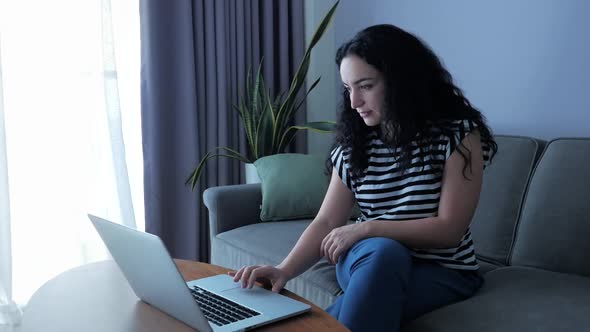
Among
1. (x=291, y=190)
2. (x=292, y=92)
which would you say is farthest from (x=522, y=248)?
(x=292, y=92)

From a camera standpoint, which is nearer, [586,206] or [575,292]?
[575,292]

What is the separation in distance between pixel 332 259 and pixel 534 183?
73 centimetres

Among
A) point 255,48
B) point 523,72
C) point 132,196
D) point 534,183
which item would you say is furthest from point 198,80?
point 534,183

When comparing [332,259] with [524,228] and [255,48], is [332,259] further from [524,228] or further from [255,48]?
[255,48]

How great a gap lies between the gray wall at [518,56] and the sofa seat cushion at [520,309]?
71 cm

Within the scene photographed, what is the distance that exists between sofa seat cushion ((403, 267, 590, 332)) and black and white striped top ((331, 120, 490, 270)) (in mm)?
106

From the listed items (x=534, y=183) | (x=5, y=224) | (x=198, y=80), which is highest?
(x=198, y=80)

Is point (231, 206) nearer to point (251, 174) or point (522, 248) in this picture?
point (251, 174)

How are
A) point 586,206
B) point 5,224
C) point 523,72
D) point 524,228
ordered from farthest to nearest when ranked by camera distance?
1. point 5,224
2. point 523,72
3. point 524,228
4. point 586,206

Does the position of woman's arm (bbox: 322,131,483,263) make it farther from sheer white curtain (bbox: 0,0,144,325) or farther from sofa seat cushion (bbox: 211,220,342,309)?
sheer white curtain (bbox: 0,0,144,325)

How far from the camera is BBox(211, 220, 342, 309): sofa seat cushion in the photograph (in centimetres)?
163

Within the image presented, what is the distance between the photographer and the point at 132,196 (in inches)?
111

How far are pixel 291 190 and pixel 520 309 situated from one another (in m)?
1.11

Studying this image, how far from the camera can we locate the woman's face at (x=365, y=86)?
1.47 m
